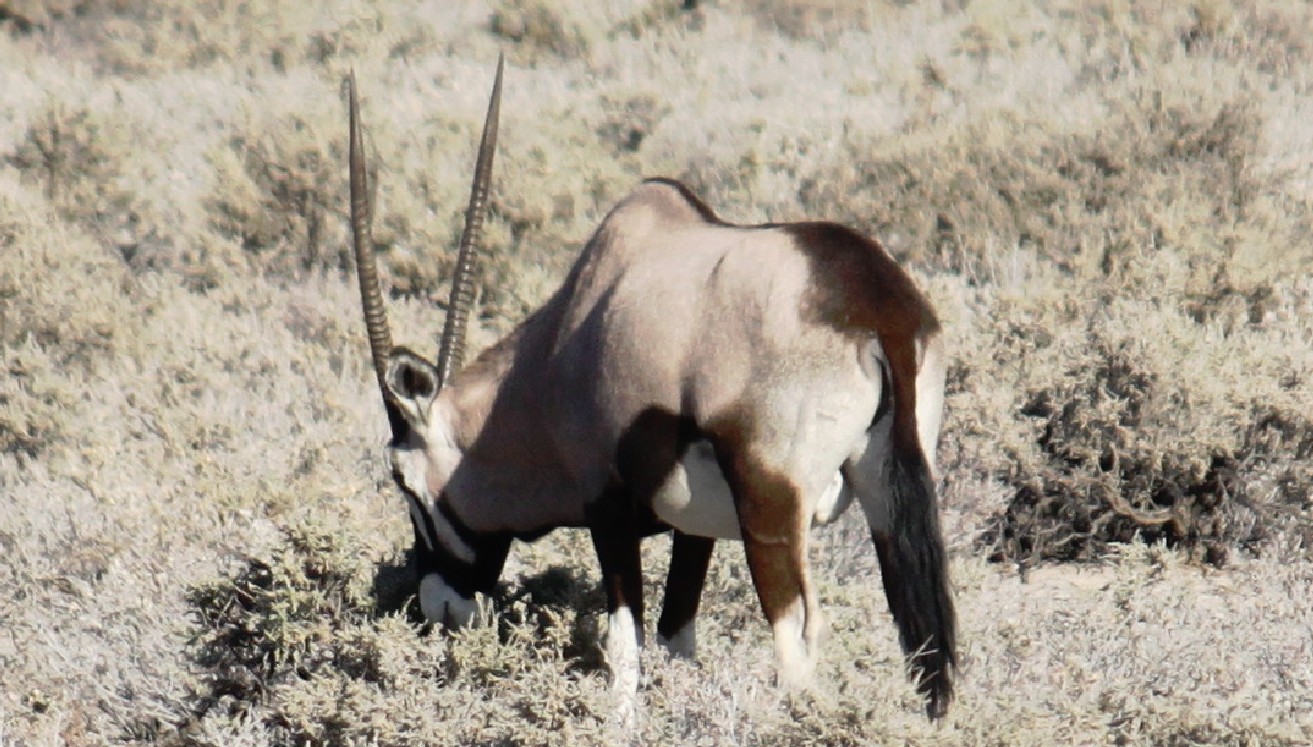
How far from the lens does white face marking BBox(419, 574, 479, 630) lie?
4.91 metres

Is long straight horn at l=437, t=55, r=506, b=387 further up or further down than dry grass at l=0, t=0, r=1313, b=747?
further up

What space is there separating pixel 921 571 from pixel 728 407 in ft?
2.03

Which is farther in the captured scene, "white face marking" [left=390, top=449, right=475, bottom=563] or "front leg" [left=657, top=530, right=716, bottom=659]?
"white face marking" [left=390, top=449, right=475, bottom=563]

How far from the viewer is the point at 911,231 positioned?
9.26 m

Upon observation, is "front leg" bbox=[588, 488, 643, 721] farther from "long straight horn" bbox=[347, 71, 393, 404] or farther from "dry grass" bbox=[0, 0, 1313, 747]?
"long straight horn" bbox=[347, 71, 393, 404]

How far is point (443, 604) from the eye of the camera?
16.2ft

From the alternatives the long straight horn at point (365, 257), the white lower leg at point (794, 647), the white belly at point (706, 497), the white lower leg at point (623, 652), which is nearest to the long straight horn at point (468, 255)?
the long straight horn at point (365, 257)

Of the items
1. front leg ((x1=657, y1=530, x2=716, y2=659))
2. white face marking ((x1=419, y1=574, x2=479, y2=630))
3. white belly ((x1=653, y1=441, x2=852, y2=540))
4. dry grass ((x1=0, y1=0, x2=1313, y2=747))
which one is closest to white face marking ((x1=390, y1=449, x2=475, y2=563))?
white face marking ((x1=419, y1=574, x2=479, y2=630))

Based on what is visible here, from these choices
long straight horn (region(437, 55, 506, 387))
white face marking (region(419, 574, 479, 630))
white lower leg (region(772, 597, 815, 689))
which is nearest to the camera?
white lower leg (region(772, 597, 815, 689))

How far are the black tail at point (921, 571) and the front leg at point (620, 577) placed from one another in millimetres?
787

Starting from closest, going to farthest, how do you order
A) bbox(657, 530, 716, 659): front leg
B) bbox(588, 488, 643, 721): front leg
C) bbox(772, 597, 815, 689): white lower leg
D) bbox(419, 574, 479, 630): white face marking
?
bbox(772, 597, 815, 689): white lower leg < bbox(588, 488, 643, 721): front leg < bbox(657, 530, 716, 659): front leg < bbox(419, 574, 479, 630): white face marking

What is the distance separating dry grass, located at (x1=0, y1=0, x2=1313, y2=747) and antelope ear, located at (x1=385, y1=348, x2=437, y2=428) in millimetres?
438

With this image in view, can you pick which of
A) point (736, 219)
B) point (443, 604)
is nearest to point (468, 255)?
point (443, 604)

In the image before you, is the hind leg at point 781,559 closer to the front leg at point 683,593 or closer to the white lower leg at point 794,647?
the white lower leg at point 794,647
